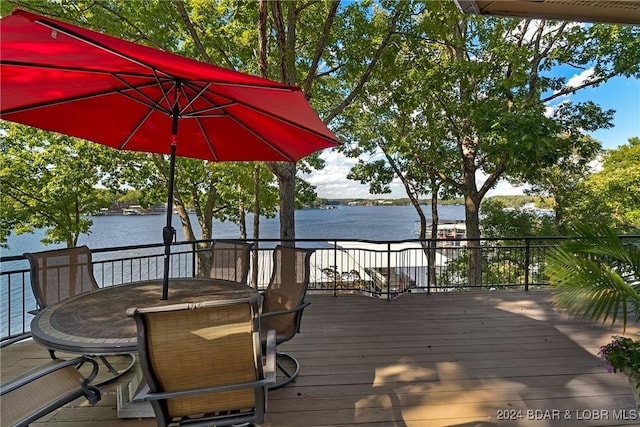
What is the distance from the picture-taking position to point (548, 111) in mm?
9281

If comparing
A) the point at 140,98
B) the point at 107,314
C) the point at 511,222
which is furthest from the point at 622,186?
the point at 107,314

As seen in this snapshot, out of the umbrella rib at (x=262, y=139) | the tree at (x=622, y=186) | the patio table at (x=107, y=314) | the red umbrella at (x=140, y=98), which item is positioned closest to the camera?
the red umbrella at (x=140, y=98)

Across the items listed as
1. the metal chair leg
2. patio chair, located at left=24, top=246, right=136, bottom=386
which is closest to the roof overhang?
the metal chair leg

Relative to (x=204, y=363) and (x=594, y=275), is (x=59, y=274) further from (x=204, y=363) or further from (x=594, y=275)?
(x=594, y=275)

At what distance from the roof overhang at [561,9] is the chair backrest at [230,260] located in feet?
9.56

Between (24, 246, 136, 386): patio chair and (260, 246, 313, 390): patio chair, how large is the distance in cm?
130

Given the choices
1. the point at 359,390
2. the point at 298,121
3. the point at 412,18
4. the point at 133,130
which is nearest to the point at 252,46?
the point at 412,18

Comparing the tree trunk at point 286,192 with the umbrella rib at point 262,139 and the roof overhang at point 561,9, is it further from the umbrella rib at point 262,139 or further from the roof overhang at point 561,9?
the roof overhang at point 561,9

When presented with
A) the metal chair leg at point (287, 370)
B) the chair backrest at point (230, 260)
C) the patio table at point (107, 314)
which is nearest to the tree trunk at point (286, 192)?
the chair backrest at point (230, 260)

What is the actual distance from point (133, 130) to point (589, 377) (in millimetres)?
4603

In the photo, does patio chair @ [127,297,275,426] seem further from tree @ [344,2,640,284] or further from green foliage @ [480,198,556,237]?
green foliage @ [480,198,556,237]

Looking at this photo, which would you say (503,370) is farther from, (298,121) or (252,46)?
(252,46)

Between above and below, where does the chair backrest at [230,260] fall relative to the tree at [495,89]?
below

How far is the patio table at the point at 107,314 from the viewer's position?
1.83 meters
